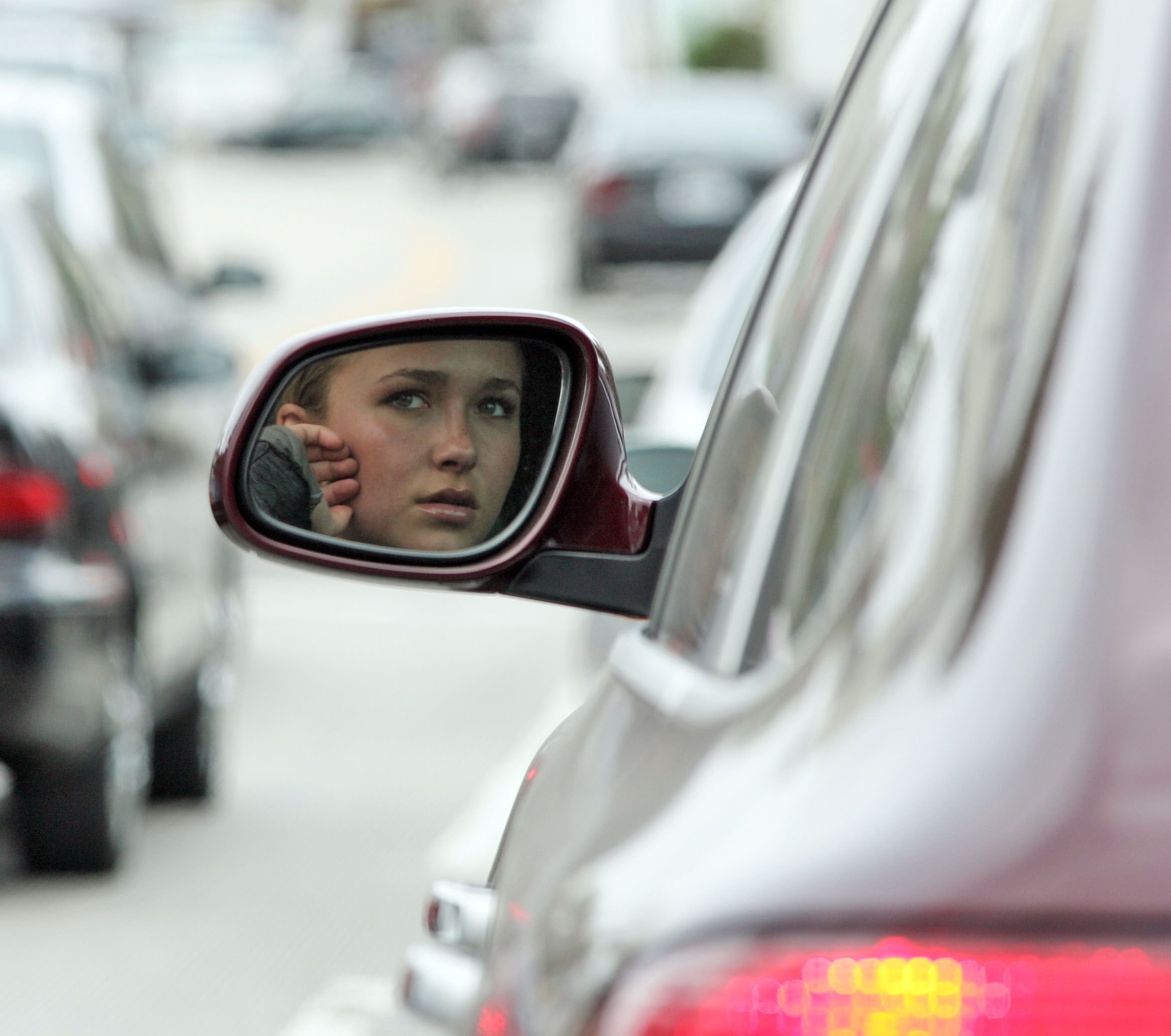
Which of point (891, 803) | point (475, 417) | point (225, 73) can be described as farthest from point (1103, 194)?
point (225, 73)

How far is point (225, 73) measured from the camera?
2016 inches

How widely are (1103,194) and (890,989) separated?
19.3 inches

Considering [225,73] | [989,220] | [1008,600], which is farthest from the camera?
[225,73]

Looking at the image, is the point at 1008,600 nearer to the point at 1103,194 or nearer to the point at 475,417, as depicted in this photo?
the point at 1103,194

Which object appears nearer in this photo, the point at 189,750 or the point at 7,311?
the point at 7,311

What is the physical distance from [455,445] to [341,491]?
119 millimetres

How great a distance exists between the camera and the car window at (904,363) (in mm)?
1479

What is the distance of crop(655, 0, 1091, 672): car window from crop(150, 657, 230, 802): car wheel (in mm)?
5403

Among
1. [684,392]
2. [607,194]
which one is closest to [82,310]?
[684,392]

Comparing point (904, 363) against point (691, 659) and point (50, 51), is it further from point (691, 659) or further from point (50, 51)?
point (50, 51)

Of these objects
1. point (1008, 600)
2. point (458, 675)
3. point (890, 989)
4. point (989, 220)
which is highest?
point (989, 220)

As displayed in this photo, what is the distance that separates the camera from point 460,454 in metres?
2.23

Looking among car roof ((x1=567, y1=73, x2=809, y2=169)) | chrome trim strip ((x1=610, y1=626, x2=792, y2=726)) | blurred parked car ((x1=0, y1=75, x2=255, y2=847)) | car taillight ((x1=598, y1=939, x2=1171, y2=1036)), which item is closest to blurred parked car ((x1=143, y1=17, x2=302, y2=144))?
car roof ((x1=567, y1=73, x2=809, y2=169))

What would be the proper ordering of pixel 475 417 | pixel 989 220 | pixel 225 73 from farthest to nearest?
pixel 225 73, pixel 475 417, pixel 989 220
